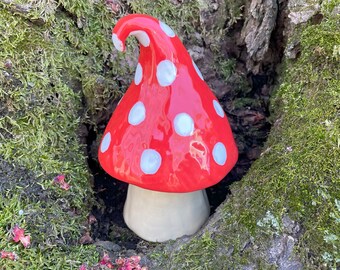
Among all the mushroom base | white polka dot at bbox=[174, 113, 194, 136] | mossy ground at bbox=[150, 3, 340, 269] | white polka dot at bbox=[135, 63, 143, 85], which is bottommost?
the mushroom base

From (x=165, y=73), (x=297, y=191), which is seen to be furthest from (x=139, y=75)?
(x=297, y=191)

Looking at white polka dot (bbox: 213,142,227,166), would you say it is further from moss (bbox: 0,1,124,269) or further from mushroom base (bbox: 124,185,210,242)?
moss (bbox: 0,1,124,269)

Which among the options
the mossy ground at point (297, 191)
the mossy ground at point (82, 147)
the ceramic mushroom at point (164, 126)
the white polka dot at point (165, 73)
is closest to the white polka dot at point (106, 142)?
the ceramic mushroom at point (164, 126)

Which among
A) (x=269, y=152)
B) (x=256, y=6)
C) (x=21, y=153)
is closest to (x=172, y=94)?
(x=269, y=152)

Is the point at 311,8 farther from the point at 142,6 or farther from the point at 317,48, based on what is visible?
the point at 142,6

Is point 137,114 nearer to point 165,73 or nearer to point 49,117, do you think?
point 165,73

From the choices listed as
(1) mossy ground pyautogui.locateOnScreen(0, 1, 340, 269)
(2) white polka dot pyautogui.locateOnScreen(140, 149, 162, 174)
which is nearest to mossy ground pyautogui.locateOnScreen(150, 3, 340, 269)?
(1) mossy ground pyautogui.locateOnScreen(0, 1, 340, 269)

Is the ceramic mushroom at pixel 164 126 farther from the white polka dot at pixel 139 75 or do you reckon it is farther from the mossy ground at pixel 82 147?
the mossy ground at pixel 82 147
